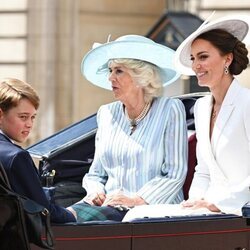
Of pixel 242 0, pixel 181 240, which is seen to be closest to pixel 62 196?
pixel 181 240

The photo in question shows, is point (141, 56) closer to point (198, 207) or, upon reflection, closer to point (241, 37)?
point (241, 37)

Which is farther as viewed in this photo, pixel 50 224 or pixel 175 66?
pixel 175 66

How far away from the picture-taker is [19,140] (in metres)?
4.83

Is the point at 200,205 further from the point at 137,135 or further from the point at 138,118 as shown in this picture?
the point at 138,118

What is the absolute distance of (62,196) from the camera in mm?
5871

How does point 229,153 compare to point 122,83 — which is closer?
point 229,153

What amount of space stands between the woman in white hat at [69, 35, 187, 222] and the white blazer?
0.74 ft

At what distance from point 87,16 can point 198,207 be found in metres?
10.2

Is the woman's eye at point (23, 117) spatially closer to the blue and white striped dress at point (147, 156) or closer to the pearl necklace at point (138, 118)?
the blue and white striped dress at point (147, 156)

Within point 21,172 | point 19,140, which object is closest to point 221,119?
point 19,140

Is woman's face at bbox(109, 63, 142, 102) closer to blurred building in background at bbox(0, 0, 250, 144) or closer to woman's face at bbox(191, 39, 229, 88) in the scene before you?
woman's face at bbox(191, 39, 229, 88)

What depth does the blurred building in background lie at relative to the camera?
49.0 feet

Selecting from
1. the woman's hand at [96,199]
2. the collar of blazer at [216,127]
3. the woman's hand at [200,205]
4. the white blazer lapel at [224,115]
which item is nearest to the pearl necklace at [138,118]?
the woman's hand at [96,199]

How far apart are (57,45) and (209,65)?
32.4 ft
